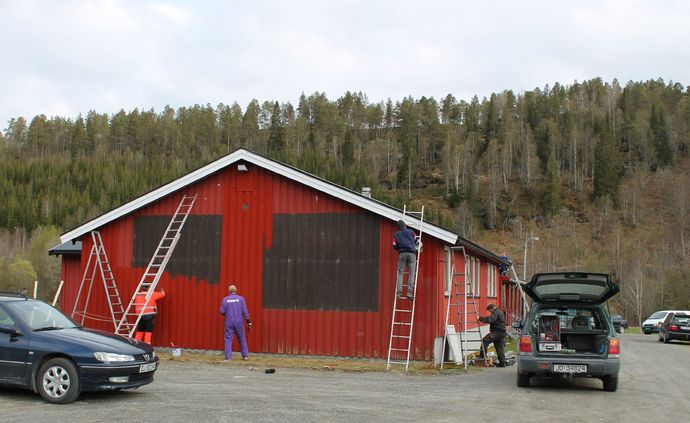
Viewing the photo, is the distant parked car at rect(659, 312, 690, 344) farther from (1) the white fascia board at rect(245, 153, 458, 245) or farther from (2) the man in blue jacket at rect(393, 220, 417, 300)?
(2) the man in blue jacket at rect(393, 220, 417, 300)

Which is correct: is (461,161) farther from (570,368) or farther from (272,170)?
(570,368)

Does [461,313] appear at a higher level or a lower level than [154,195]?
lower

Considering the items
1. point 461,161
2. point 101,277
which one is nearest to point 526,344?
point 101,277

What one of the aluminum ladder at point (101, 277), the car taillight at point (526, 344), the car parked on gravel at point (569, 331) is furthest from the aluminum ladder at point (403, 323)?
the aluminum ladder at point (101, 277)

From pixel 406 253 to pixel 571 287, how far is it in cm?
413

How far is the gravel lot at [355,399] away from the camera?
9.20 metres

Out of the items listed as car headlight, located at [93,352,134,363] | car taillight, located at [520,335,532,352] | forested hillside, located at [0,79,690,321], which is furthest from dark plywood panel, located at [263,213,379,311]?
forested hillside, located at [0,79,690,321]

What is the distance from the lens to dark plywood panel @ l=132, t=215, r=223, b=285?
60.6 ft

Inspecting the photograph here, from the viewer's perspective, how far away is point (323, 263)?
57.6ft

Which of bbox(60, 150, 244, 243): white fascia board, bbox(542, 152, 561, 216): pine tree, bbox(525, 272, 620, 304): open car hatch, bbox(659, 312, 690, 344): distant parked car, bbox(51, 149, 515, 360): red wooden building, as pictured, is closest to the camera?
bbox(525, 272, 620, 304): open car hatch

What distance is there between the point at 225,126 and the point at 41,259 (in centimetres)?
5497

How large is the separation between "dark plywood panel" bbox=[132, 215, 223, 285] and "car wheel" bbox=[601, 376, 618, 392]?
10.2 m

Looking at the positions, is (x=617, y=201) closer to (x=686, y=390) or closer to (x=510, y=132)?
(x=510, y=132)

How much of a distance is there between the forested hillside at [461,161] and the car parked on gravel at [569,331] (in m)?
60.8
